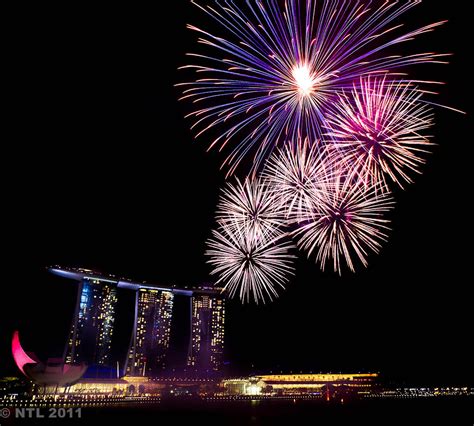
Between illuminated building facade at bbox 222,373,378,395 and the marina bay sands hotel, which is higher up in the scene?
the marina bay sands hotel

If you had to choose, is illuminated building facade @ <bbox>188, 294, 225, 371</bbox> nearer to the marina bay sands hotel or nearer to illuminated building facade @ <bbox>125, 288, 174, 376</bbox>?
the marina bay sands hotel

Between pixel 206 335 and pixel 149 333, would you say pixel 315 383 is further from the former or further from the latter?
pixel 149 333

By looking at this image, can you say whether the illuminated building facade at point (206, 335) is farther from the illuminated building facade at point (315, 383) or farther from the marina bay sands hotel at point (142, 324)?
the illuminated building facade at point (315, 383)

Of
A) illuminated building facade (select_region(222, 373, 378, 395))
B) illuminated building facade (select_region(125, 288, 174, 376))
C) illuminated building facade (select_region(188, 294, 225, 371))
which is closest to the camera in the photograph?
illuminated building facade (select_region(125, 288, 174, 376))

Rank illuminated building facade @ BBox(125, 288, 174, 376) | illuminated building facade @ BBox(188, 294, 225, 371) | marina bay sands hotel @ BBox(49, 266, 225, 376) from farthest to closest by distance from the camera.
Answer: illuminated building facade @ BBox(188, 294, 225, 371)
illuminated building facade @ BBox(125, 288, 174, 376)
marina bay sands hotel @ BBox(49, 266, 225, 376)

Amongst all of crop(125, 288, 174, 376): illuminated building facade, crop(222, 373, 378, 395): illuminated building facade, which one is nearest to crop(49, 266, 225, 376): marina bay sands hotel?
crop(125, 288, 174, 376): illuminated building facade

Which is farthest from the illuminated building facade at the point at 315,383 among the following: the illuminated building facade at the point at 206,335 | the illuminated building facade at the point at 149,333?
the illuminated building facade at the point at 149,333

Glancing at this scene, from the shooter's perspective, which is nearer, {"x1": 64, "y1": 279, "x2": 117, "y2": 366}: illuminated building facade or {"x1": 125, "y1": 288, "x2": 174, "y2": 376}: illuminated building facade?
{"x1": 64, "y1": 279, "x2": 117, "y2": 366}: illuminated building facade

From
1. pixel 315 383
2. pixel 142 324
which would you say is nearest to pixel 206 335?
pixel 142 324
